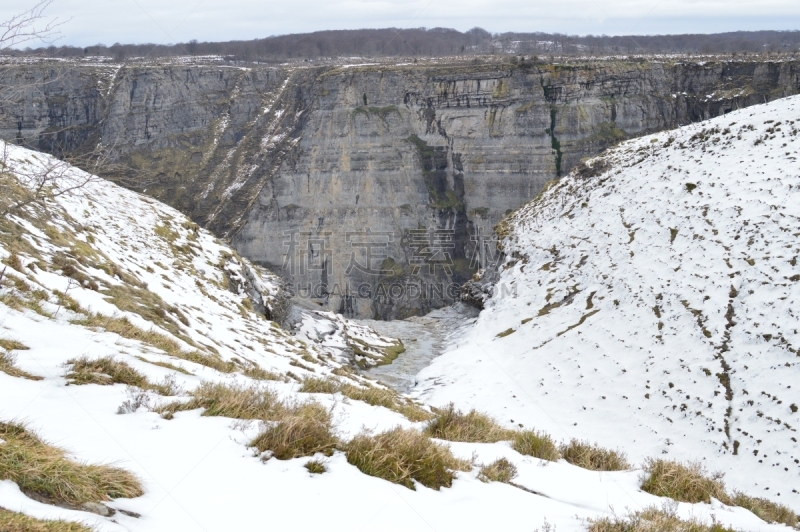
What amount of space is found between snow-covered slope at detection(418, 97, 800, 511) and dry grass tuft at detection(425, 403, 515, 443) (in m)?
9.28

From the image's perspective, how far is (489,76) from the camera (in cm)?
6781

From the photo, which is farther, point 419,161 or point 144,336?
point 419,161

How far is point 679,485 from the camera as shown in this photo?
6.29 meters

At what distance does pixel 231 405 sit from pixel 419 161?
66350 millimetres

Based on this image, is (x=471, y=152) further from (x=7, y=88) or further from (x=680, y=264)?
(x=7, y=88)

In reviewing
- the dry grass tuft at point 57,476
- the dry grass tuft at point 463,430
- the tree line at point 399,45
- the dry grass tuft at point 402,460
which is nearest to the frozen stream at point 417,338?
the dry grass tuft at point 463,430

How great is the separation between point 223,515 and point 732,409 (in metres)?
16.1

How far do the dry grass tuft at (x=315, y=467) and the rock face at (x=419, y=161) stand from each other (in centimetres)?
6000

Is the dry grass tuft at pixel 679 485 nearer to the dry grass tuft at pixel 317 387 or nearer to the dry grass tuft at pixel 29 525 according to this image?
the dry grass tuft at pixel 317 387

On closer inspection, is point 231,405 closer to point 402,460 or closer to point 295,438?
point 295,438

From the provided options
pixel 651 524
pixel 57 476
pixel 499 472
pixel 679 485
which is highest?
pixel 57 476

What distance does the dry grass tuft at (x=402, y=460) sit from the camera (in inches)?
197

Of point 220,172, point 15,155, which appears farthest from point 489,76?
point 15,155

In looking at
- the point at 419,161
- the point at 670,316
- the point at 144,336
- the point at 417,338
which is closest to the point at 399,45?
the point at 419,161
